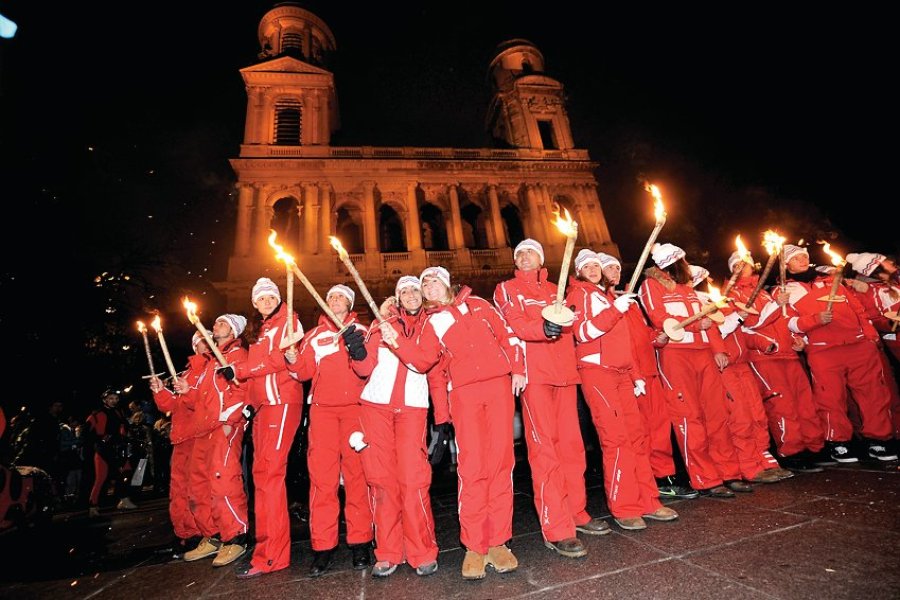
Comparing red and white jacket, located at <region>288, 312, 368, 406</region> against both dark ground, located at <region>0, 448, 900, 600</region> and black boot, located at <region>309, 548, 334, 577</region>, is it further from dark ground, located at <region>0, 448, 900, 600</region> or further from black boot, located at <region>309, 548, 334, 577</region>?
dark ground, located at <region>0, 448, 900, 600</region>

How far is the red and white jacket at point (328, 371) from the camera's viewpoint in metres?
3.38

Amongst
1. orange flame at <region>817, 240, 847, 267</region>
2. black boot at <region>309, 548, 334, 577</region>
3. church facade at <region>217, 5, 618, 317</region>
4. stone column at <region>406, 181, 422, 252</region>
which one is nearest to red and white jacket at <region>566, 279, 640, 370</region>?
black boot at <region>309, 548, 334, 577</region>

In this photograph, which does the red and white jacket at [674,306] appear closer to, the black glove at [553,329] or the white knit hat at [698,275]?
the white knit hat at [698,275]

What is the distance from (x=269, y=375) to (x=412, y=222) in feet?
66.6

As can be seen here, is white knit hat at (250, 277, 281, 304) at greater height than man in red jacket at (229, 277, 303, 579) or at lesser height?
greater

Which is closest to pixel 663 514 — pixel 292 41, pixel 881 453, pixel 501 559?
pixel 501 559

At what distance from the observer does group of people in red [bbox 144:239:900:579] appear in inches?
115

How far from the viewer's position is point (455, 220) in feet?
77.6

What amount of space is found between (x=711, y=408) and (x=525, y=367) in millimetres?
2207

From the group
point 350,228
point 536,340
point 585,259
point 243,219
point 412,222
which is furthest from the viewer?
point 350,228

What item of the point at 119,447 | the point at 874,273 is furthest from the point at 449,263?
the point at 874,273

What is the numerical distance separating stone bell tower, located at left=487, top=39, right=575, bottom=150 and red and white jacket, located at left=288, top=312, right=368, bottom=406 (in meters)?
27.2

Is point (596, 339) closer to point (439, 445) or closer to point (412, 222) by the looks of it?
point (439, 445)

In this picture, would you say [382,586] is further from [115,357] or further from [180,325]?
[180,325]
